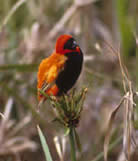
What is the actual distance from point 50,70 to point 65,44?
159mm

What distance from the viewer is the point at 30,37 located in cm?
324

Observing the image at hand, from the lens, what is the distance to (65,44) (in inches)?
70.6

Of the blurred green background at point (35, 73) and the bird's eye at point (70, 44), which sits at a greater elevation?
the bird's eye at point (70, 44)

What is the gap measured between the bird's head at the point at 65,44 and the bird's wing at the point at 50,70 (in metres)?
0.04

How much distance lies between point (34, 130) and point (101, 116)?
71 centimetres

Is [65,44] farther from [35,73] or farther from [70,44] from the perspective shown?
[35,73]

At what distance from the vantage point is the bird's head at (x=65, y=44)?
177cm

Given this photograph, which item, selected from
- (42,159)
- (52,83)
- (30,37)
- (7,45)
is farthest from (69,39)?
(42,159)

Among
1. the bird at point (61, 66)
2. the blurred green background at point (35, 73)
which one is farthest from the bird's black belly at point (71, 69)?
the blurred green background at point (35, 73)

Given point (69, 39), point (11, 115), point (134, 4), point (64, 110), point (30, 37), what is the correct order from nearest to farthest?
point (64, 110), point (69, 39), point (30, 37), point (11, 115), point (134, 4)

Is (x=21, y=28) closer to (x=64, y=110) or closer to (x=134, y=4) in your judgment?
(x=134, y=4)

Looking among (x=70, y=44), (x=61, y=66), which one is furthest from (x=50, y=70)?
(x=70, y=44)

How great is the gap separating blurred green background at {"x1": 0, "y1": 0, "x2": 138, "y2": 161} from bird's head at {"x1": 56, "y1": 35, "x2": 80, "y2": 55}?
3.64 ft

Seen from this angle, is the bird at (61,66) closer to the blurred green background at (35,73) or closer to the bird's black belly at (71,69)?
the bird's black belly at (71,69)
